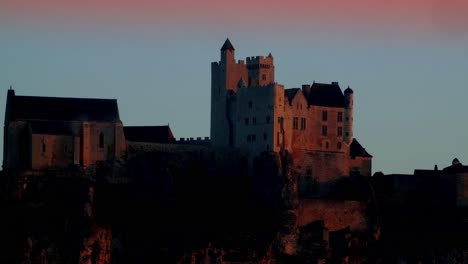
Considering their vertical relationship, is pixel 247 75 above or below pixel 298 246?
above

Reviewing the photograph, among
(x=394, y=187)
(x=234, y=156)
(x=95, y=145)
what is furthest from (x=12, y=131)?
(x=394, y=187)

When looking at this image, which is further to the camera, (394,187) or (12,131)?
(394,187)

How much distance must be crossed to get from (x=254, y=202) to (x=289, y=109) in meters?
7.84

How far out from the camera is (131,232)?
167 metres

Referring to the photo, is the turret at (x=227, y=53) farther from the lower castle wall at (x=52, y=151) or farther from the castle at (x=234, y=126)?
the lower castle wall at (x=52, y=151)

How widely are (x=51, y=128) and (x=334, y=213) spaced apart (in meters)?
22.4

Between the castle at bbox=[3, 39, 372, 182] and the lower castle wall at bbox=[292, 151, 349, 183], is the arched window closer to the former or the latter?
the castle at bbox=[3, 39, 372, 182]

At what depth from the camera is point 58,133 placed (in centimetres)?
16775

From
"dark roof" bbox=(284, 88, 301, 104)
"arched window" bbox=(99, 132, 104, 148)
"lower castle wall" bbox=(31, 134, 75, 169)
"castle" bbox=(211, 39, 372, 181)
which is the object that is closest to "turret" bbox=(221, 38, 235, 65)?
"castle" bbox=(211, 39, 372, 181)

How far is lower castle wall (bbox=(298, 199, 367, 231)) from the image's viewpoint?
17175 cm

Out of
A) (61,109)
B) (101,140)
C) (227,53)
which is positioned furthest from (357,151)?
(61,109)

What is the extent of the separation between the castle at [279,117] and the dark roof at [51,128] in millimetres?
12769

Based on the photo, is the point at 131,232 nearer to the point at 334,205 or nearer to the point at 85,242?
the point at 85,242

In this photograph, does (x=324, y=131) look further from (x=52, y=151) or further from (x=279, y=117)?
(x=52, y=151)
